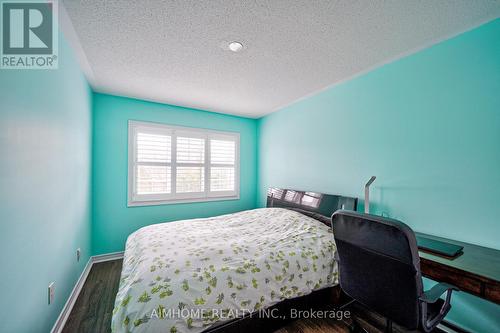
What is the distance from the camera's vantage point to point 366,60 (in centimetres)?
203

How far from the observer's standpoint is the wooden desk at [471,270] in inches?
41.5

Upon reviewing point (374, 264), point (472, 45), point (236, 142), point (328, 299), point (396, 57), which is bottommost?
point (328, 299)

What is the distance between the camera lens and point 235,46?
1782 millimetres

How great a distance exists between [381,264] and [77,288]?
293cm

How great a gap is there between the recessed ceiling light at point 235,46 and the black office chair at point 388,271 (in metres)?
1.68

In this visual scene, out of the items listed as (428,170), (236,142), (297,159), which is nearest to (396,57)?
(428,170)

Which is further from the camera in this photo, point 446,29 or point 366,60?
point 366,60

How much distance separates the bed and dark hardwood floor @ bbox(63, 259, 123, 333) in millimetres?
568

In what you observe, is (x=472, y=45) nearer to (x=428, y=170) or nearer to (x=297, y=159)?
(x=428, y=170)

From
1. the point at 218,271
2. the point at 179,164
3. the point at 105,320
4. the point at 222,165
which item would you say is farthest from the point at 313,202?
the point at 105,320

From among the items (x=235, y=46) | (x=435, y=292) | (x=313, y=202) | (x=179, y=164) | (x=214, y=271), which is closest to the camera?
(x=435, y=292)

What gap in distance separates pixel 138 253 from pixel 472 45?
129 inches

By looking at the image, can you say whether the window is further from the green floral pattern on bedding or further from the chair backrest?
the chair backrest

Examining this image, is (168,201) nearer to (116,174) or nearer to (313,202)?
(116,174)
